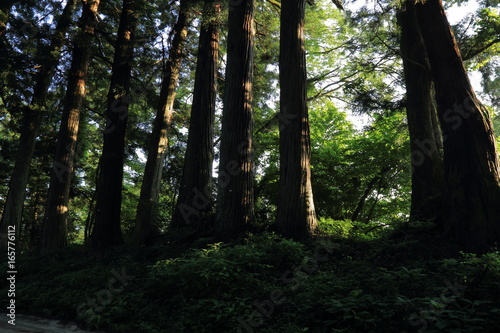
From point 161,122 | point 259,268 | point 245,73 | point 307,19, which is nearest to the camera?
point 259,268

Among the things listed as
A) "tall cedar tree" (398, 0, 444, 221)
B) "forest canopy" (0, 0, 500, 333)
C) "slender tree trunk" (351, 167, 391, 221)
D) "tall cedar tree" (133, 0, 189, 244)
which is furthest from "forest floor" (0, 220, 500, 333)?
"slender tree trunk" (351, 167, 391, 221)

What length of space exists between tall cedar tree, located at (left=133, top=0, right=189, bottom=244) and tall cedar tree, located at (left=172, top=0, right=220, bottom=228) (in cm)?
101

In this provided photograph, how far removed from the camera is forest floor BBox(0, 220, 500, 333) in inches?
150

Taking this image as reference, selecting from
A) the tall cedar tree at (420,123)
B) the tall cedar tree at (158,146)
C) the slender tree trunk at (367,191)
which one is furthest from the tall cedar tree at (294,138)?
the slender tree trunk at (367,191)

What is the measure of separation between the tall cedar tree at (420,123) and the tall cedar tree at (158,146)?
602cm

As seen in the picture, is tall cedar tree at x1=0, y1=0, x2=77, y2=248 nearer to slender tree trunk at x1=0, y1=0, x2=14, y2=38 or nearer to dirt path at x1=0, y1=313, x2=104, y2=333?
slender tree trunk at x1=0, y1=0, x2=14, y2=38

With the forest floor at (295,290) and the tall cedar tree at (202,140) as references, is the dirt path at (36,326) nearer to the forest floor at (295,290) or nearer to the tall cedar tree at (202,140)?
the forest floor at (295,290)

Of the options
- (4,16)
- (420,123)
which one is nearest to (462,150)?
(420,123)

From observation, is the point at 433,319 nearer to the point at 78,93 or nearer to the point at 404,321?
the point at 404,321

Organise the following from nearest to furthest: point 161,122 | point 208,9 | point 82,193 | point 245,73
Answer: point 245,73 < point 208,9 < point 161,122 < point 82,193

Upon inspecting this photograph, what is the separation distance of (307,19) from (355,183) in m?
7.03

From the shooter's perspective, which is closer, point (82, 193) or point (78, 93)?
point (78, 93)

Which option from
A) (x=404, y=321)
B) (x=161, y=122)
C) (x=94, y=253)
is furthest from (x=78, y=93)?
(x=404, y=321)

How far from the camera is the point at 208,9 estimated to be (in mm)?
9281
